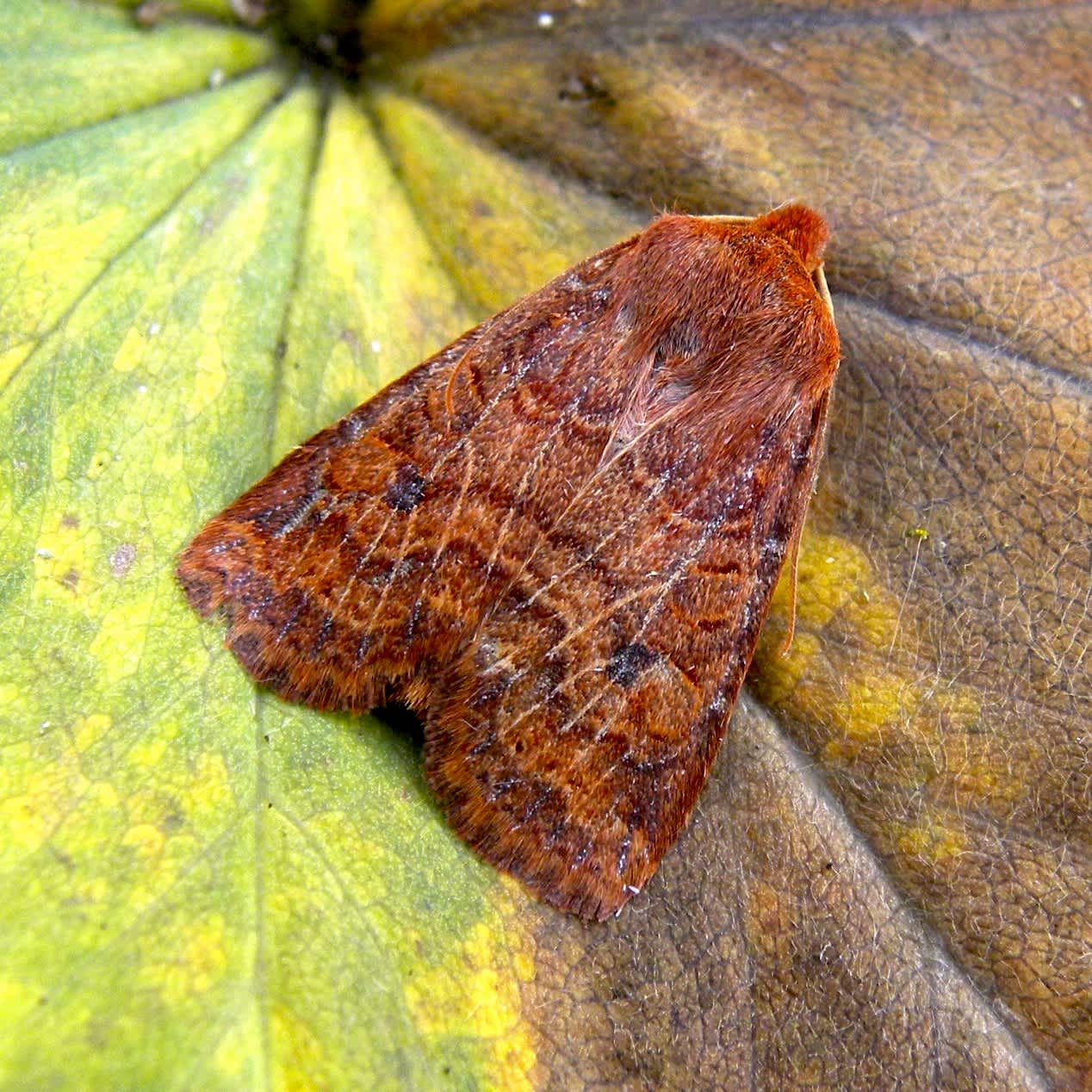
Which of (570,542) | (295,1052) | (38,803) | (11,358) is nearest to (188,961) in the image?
(295,1052)

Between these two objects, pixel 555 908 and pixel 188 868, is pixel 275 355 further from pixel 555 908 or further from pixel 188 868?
pixel 555 908

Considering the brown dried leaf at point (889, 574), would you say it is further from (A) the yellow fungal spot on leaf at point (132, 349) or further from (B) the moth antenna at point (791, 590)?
(A) the yellow fungal spot on leaf at point (132, 349)

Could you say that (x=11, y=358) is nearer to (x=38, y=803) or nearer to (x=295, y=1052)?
(x=38, y=803)

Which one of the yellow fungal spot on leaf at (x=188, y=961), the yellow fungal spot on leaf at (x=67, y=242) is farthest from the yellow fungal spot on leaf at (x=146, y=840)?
the yellow fungal spot on leaf at (x=67, y=242)

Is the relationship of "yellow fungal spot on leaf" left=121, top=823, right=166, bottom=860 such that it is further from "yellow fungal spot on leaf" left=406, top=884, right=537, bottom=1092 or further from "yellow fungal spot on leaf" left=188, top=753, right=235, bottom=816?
"yellow fungal spot on leaf" left=406, top=884, right=537, bottom=1092

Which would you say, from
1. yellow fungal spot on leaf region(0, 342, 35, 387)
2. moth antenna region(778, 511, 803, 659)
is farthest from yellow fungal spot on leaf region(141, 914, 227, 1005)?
moth antenna region(778, 511, 803, 659)

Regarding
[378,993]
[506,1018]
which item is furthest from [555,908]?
[378,993]

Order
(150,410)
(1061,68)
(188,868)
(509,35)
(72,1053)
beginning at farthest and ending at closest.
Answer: (509,35), (1061,68), (150,410), (188,868), (72,1053)
